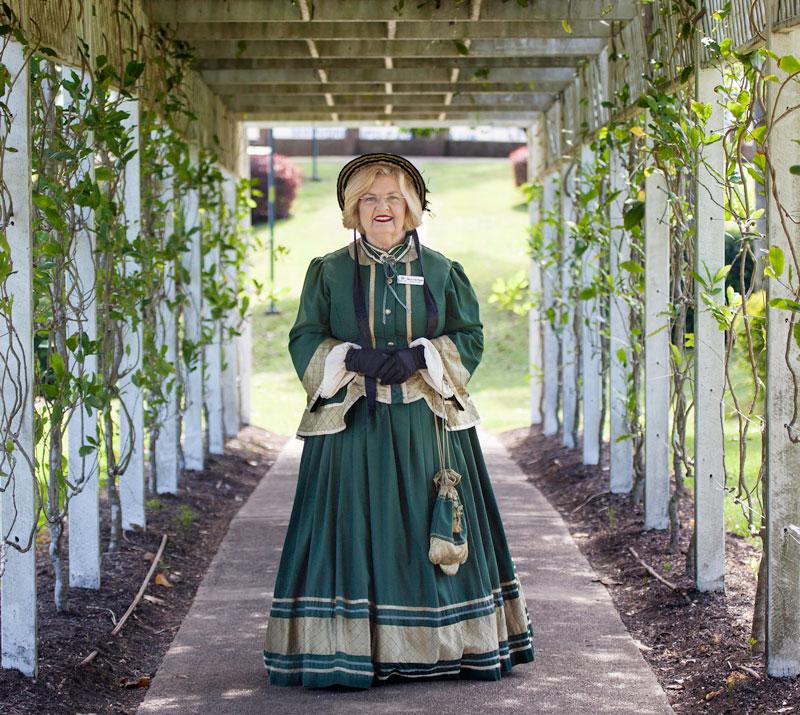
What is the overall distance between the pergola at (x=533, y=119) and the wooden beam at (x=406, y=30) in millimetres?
11

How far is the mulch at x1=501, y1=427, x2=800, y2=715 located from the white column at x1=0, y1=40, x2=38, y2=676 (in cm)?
231

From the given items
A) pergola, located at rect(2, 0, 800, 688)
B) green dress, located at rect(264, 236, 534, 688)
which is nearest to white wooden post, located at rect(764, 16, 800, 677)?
pergola, located at rect(2, 0, 800, 688)

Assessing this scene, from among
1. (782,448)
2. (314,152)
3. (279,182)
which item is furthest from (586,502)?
(314,152)

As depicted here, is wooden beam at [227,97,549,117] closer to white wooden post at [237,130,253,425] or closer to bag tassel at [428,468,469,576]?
white wooden post at [237,130,253,425]

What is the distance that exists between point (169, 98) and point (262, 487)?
125 inches

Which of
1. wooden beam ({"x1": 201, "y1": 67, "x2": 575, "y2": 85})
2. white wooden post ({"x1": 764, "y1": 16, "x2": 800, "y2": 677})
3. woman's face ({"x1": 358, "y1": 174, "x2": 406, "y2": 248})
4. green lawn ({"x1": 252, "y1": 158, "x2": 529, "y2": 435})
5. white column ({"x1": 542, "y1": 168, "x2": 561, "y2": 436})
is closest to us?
white wooden post ({"x1": 764, "y1": 16, "x2": 800, "y2": 677})

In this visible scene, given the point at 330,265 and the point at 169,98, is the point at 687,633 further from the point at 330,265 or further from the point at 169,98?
the point at 169,98

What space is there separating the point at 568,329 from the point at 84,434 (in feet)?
18.5

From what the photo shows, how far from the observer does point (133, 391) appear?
7.01 meters

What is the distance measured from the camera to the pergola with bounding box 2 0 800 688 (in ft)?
14.3

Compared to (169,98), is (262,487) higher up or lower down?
lower down

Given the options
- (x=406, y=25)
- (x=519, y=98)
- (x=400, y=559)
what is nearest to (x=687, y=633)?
(x=400, y=559)

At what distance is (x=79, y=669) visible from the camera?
15.8 ft

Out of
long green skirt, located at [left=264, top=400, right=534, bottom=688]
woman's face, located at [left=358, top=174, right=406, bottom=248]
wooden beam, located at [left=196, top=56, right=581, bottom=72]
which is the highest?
wooden beam, located at [left=196, top=56, right=581, bottom=72]
